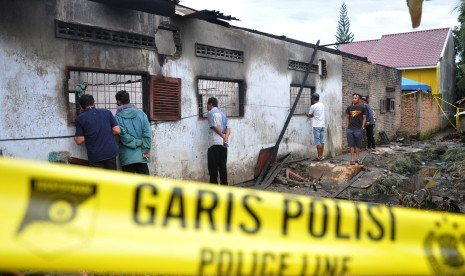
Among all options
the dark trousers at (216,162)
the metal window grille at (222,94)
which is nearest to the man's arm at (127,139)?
the dark trousers at (216,162)

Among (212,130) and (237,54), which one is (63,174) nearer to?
(212,130)

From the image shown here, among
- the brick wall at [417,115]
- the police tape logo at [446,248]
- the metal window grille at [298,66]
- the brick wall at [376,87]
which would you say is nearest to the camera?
the police tape logo at [446,248]

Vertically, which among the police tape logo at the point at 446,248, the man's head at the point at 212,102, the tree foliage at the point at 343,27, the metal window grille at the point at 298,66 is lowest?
the police tape logo at the point at 446,248

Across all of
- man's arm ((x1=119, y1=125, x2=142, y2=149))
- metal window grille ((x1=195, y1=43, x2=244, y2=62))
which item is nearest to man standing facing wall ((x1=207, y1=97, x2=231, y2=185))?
metal window grille ((x1=195, y1=43, x2=244, y2=62))

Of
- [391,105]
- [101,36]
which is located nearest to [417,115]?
[391,105]

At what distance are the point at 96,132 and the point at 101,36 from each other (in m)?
1.62

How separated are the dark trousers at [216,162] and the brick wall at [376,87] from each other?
6804 millimetres

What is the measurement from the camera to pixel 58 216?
1839 mm

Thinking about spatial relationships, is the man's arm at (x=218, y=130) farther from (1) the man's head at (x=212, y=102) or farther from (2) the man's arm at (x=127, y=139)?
(2) the man's arm at (x=127, y=139)

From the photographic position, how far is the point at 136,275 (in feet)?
11.5

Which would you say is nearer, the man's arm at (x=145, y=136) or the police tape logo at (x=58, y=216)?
the police tape logo at (x=58, y=216)

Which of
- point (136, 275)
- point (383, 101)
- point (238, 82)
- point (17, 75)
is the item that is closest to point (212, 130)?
point (238, 82)

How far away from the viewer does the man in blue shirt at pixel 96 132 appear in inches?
192

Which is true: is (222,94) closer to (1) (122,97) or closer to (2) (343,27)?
(1) (122,97)
